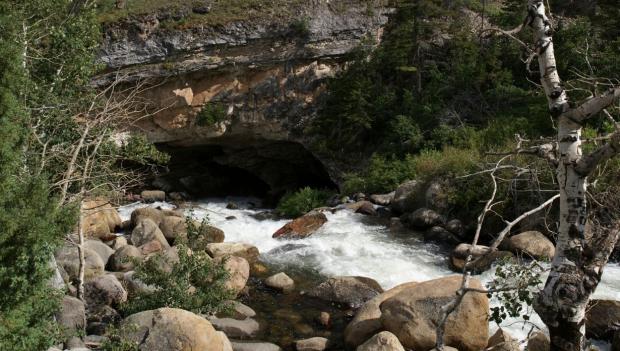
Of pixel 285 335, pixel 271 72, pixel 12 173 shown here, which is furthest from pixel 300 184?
pixel 12 173

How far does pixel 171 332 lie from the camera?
7426 millimetres

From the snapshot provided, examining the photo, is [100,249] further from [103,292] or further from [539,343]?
[539,343]

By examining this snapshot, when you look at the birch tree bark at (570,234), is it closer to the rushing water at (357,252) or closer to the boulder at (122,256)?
the rushing water at (357,252)

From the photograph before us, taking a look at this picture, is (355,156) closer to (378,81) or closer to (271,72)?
(378,81)

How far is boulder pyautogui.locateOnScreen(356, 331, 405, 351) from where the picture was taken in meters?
7.77

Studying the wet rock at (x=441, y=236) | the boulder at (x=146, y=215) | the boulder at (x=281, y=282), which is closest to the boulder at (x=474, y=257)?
the wet rock at (x=441, y=236)

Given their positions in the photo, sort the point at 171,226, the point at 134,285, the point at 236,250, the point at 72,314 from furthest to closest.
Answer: the point at 171,226 → the point at 236,250 → the point at 134,285 → the point at 72,314

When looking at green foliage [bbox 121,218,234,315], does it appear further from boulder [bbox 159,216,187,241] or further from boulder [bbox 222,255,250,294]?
boulder [bbox 159,216,187,241]

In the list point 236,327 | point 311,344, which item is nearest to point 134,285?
point 236,327

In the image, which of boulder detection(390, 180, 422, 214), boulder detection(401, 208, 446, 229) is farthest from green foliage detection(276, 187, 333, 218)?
boulder detection(401, 208, 446, 229)

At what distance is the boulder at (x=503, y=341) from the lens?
7.01 m

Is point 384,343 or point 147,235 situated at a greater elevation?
A: point 384,343

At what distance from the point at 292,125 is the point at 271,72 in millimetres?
2434

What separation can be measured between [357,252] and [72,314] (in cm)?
711
